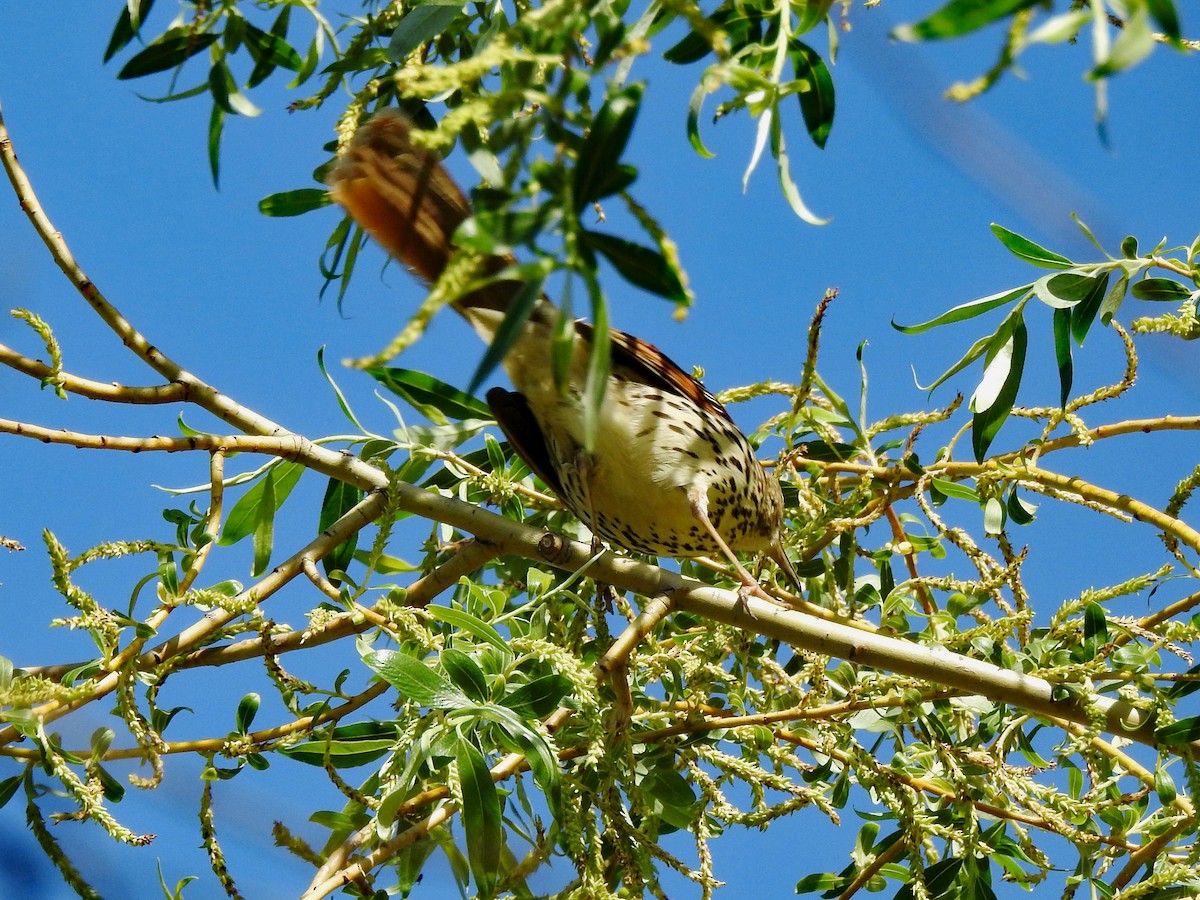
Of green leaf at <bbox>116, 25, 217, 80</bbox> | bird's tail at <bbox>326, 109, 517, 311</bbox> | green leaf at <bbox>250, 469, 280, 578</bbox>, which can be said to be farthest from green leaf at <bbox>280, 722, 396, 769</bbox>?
green leaf at <bbox>116, 25, 217, 80</bbox>

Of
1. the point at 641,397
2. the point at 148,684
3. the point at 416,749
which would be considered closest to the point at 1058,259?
the point at 641,397

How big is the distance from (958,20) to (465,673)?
1.44 m

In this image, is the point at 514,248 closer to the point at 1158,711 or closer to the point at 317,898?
the point at 317,898

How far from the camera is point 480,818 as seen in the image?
1979 millimetres

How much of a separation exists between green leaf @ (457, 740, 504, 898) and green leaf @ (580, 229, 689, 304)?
1173 millimetres

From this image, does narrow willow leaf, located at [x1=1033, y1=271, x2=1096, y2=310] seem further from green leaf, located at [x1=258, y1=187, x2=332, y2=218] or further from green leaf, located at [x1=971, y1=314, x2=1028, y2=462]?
green leaf, located at [x1=258, y1=187, x2=332, y2=218]

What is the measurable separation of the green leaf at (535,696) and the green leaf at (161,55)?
1291 mm

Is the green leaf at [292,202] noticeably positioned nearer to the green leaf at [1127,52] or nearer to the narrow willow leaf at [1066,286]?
the narrow willow leaf at [1066,286]

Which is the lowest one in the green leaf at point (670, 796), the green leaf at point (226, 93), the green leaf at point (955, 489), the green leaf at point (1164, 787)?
the green leaf at point (1164, 787)

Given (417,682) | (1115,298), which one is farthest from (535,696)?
(1115,298)

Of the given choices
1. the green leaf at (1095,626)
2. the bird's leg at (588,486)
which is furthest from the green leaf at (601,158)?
the bird's leg at (588,486)

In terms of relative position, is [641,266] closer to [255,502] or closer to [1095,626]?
[1095,626]

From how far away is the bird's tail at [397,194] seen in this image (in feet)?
6.83

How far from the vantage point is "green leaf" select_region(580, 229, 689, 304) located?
1003 millimetres
